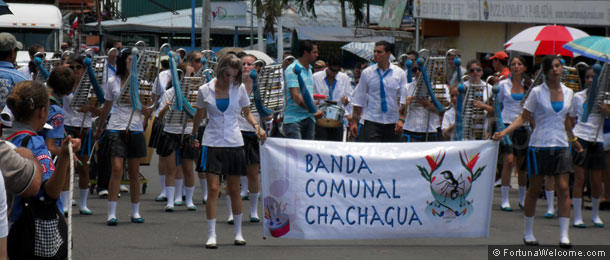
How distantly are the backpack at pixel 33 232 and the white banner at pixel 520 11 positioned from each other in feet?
52.8

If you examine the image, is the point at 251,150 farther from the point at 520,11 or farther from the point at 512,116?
the point at 520,11

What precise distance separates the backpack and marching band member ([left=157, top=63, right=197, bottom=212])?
6571mm

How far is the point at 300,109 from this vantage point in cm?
1085

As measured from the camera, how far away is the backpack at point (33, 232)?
16.5 feet

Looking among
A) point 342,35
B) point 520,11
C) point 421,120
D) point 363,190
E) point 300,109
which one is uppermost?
point 520,11

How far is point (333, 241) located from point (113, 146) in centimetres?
256

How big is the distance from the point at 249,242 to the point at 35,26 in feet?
65.9

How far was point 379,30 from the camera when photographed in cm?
3384

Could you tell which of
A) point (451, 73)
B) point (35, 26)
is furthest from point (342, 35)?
point (451, 73)

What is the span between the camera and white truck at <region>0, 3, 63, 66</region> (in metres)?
27.6

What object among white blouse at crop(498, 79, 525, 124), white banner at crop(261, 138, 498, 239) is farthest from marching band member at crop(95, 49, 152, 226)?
white blouse at crop(498, 79, 525, 124)

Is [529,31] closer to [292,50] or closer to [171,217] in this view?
[171,217]

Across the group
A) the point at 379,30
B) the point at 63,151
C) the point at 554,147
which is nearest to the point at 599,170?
the point at 554,147

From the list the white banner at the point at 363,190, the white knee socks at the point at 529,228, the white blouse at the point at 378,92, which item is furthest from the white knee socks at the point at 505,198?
the white banner at the point at 363,190
